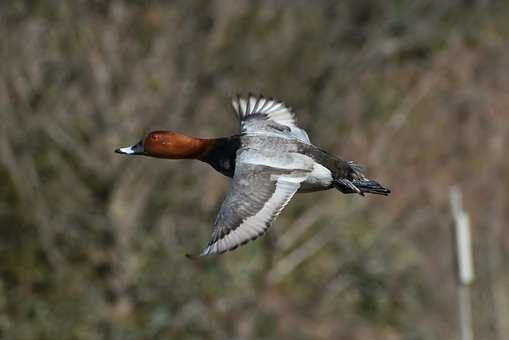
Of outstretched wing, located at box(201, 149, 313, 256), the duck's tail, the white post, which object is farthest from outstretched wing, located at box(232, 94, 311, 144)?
the white post

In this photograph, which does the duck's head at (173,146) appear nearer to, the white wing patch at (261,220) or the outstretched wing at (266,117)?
the outstretched wing at (266,117)

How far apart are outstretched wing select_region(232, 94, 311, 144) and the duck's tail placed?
0.31 metres

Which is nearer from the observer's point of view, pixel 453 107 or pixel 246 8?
pixel 246 8

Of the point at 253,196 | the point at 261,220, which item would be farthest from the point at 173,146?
the point at 261,220

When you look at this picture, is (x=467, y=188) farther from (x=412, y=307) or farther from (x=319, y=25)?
(x=319, y=25)

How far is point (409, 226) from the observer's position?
12891 millimetres

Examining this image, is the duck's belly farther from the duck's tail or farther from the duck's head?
the duck's head

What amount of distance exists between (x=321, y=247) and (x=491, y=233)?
2.04 metres

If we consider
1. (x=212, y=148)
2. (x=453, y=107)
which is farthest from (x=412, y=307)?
(x=212, y=148)

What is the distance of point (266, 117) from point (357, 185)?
2.88 ft

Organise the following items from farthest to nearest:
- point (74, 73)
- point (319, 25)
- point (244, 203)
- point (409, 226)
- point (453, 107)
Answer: point (453, 107)
point (409, 226)
point (319, 25)
point (74, 73)
point (244, 203)

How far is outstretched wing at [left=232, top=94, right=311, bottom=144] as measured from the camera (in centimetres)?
573

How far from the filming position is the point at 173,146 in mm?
5477

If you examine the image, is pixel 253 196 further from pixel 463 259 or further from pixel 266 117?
pixel 463 259
